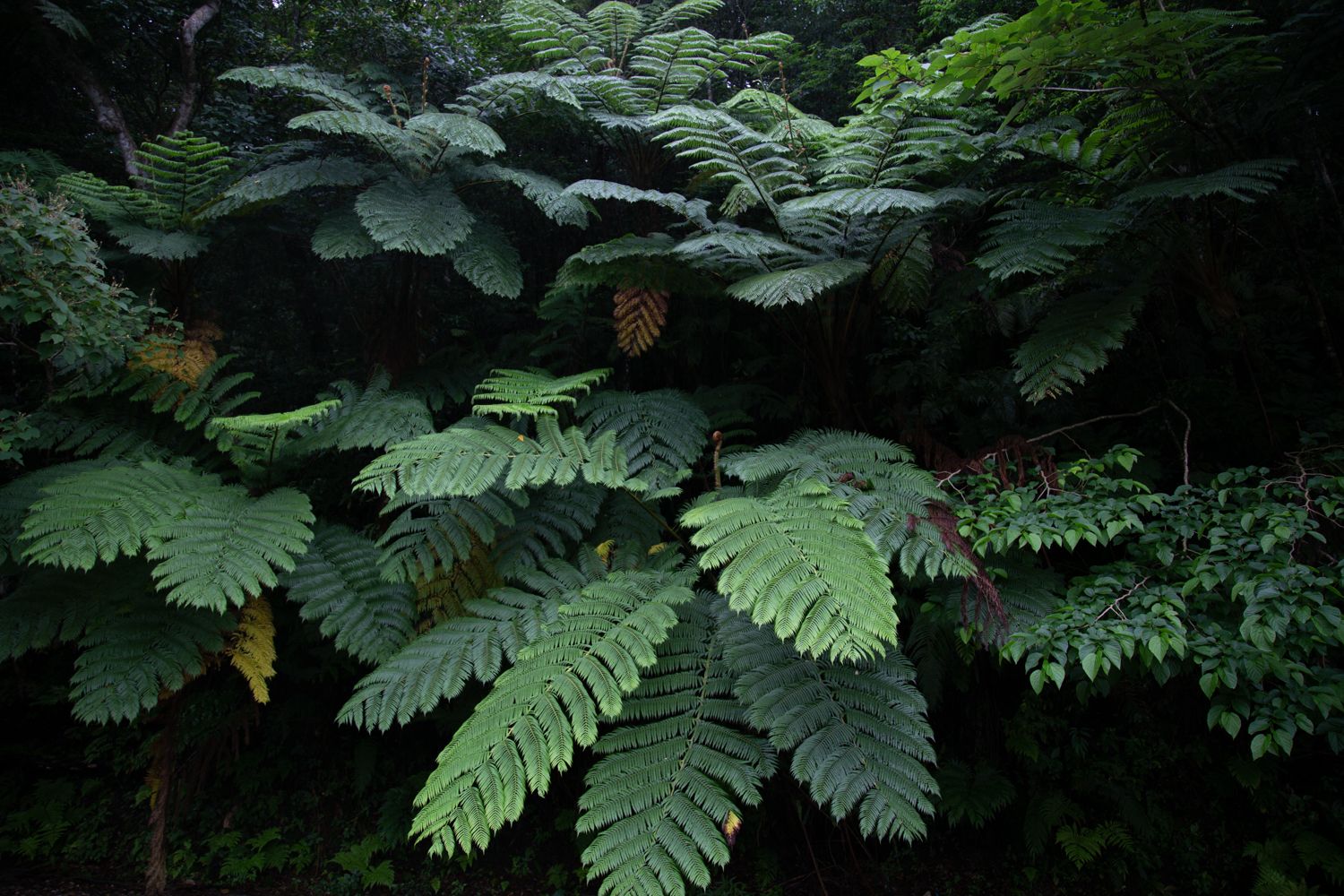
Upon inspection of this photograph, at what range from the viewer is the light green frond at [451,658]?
193 cm

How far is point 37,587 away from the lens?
226cm

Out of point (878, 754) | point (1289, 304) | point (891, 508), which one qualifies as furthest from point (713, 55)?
point (878, 754)

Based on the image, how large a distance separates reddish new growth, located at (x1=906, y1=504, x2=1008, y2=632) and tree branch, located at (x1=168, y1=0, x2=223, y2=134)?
165 inches

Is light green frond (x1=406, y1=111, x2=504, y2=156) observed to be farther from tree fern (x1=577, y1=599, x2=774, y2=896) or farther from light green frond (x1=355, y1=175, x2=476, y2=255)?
tree fern (x1=577, y1=599, x2=774, y2=896)

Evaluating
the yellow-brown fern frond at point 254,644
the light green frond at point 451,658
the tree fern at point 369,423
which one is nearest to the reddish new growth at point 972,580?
the light green frond at point 451,658

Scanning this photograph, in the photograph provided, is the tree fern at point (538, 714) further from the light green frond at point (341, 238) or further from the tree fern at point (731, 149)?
the light green frond at point (341, 238)

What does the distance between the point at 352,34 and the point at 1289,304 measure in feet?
16.6

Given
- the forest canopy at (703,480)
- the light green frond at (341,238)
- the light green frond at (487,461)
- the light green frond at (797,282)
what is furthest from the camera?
the light green frond at (341,238)

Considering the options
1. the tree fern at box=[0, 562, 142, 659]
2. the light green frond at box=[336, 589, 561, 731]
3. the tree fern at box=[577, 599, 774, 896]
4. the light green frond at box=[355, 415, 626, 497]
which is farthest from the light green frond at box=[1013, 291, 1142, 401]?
the tree fern at box=[0, 562, 142, 659]

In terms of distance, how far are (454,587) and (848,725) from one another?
1474 mm

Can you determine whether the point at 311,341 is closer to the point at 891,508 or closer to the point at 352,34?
the point at 352,34

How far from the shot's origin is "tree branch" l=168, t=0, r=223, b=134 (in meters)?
3.47

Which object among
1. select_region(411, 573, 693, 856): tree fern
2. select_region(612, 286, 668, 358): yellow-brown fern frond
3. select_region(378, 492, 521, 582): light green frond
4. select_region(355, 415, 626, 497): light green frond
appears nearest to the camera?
select_region(411, 573, 693, 856): tree fern

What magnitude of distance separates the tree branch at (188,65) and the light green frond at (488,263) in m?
1.95
